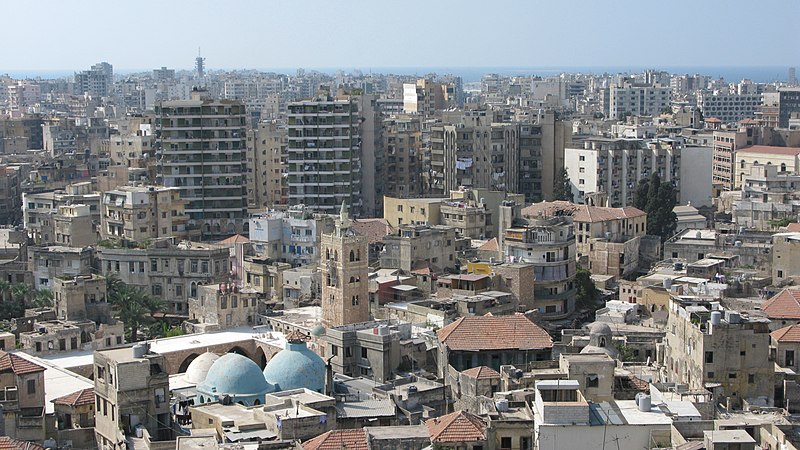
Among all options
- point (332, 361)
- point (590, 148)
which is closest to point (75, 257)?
point (332, 361)

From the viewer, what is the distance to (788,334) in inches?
1665

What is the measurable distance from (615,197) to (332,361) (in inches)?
1733

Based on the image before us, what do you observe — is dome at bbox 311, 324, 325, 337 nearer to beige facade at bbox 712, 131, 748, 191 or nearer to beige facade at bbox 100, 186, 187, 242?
beige facade at bbox 100, 186, 187, 242

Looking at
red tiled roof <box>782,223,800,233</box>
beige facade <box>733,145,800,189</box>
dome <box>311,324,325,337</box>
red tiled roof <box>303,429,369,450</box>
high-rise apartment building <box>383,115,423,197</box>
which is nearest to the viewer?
red tiled roof <box>303,429,369,450</box>

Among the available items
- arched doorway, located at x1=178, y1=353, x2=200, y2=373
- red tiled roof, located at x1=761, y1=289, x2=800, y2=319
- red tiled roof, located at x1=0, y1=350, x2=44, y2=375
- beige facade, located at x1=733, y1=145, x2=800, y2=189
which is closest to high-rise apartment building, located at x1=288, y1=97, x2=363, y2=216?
beige facade, located at x1=733, y1=145, x2=800, y2=189

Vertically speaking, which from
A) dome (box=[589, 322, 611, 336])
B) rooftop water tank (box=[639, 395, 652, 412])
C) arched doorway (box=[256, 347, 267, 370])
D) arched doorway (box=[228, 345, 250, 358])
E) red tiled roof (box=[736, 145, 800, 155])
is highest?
red tiled roof (box=[736, 145, 800, 155])

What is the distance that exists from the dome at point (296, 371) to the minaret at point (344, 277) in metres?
10.7

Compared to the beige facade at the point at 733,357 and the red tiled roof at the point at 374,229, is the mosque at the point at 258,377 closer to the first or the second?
the beige facade at the point at 733,357

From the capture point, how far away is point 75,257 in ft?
206

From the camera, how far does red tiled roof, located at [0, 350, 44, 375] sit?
1484 inches

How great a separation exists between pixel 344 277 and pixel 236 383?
1323cm

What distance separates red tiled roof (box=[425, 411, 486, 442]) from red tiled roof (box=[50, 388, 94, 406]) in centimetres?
1071

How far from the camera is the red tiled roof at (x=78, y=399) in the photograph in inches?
1479

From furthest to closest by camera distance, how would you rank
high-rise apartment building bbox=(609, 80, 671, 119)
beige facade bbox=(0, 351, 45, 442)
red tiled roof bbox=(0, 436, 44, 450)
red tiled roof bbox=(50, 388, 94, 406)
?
high-rise apartment building bbox=(609, 80, 671, 119) < red tiled roof bbox=(50, 388, 94, 406) < beige facade bbox=(0, 351, 45, 442) < red tiled roof bbox=(0, 436, 44, 450)
